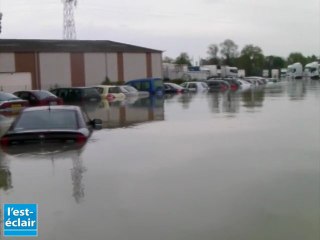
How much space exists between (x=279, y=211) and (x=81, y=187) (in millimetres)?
3067

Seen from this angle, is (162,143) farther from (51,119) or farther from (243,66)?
(243,66)

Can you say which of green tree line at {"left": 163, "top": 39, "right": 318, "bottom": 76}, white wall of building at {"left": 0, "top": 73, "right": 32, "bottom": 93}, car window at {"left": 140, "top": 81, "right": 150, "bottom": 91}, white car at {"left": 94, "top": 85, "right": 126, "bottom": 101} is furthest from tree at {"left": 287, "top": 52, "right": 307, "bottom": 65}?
white car at {"left": 94, "top": 85, "right": 126, "bottom": 101}

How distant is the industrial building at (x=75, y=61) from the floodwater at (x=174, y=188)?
134ft

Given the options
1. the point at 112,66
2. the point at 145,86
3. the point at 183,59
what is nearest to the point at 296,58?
the point at 183,59

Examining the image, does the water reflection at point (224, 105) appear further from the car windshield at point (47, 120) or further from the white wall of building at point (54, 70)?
the white wall of building at point (54, 70)

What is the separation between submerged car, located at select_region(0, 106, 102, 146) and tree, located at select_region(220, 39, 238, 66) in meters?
116

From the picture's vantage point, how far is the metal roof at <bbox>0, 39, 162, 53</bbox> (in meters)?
55.2

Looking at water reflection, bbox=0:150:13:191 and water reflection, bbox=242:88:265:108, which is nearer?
water reflection, bbox=0:150:13:191

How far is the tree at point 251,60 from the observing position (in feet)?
410

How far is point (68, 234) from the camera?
235 inches

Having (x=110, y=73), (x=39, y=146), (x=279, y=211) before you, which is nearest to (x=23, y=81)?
(x=110, y=73)

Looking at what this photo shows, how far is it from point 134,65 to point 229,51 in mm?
65431

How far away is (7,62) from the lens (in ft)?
173

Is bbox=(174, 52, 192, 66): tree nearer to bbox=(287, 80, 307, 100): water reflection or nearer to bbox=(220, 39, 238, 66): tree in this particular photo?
bbox=(220, 39, 238, 66): tree
